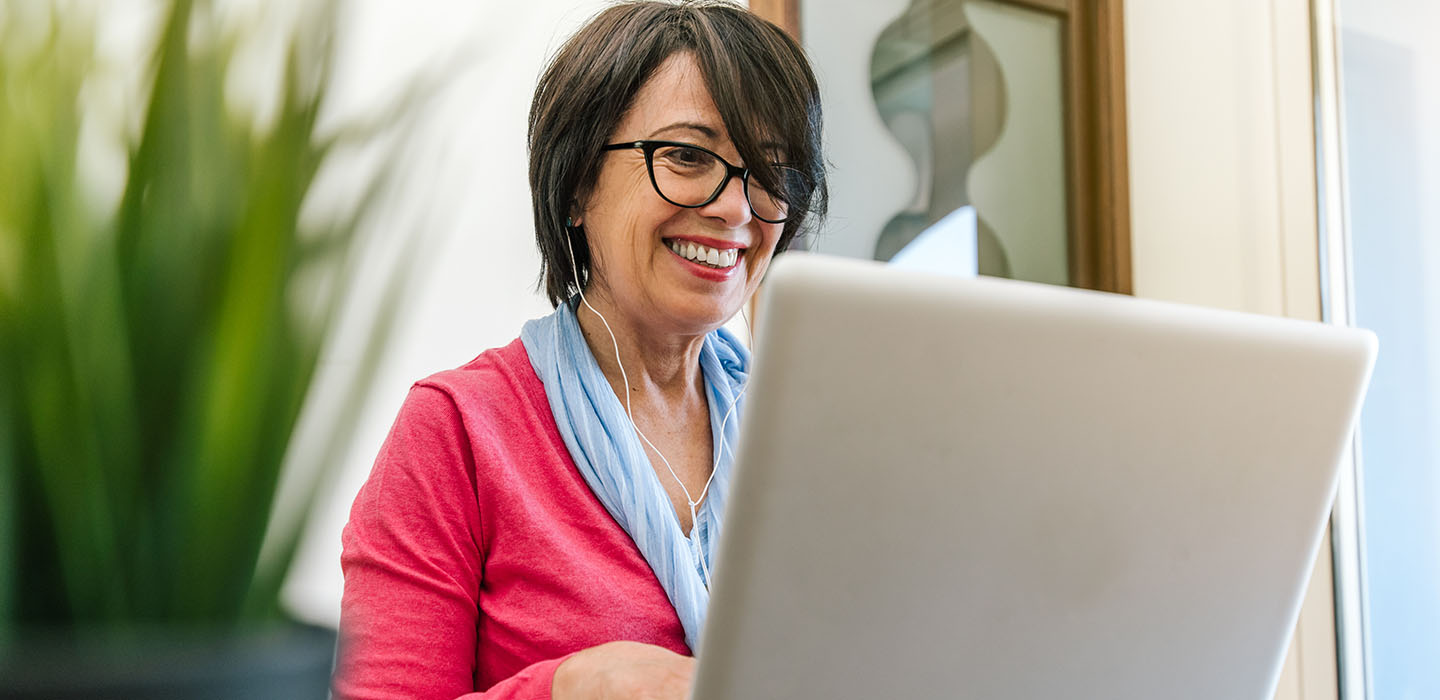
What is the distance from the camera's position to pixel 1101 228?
7.18ft

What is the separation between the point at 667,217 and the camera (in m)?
1.13

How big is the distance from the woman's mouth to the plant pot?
3.02ft

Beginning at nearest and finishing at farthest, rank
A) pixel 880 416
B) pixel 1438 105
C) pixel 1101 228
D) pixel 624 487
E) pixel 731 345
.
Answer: pixel 880 416, pixel 624 487, pixel 731 345, pixel 1438 105, pixel 1101 228

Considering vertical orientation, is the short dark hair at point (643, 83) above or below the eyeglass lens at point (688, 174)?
above

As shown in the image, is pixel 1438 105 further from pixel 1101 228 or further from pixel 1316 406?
pixel 1316 406

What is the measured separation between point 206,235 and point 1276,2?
2.10 meters

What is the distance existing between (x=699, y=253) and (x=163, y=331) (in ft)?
3.06

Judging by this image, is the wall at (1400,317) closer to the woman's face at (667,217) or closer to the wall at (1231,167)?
the wall at (1231,167)

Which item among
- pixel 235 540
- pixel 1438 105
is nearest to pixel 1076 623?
pixel 235 540

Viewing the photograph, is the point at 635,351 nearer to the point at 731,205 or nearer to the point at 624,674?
the point at 731,205

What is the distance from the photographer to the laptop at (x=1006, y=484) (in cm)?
45

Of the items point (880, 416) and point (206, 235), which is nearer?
point (206, 235)

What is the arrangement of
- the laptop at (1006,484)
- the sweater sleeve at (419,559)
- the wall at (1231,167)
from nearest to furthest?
the laptop at (1006,484) → the sweater sleeve at (419,559) → the wall at (1231,167)

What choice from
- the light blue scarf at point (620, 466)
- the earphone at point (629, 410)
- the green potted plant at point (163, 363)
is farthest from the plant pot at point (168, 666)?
the earphone at point (629, 410)
